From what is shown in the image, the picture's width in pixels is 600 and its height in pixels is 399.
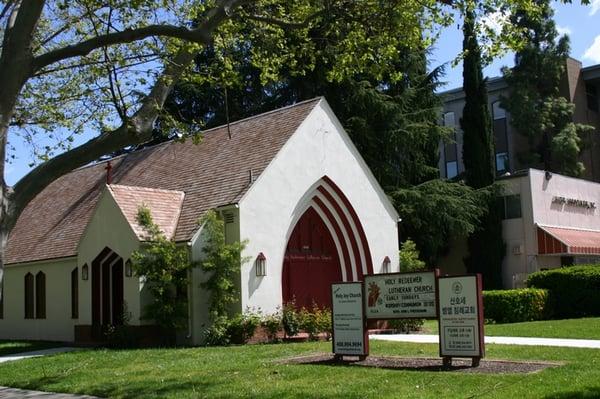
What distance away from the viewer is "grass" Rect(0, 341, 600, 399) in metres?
10.6

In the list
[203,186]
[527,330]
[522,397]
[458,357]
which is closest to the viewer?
[522,397]

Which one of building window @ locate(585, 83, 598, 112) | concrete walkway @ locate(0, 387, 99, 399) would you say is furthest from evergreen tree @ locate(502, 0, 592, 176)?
concrete walkway @ locate(0, 387, 99, 399)

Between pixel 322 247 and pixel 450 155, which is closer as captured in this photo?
pixel 322 247

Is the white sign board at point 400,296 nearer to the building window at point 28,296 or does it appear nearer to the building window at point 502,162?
the building window at point 28,296

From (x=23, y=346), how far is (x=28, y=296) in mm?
4635

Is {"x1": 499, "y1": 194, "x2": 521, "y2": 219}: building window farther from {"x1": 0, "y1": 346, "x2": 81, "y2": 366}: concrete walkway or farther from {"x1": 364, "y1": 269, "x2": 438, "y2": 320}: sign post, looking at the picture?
{"x1": 364, "y1": 269, "x2": 438, "y2": 320}: sign post

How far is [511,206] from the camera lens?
37.9 m

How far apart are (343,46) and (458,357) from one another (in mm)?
6891

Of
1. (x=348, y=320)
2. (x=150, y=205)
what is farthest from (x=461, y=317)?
(x=150, y=205)

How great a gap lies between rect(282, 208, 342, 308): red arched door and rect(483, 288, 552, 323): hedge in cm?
585

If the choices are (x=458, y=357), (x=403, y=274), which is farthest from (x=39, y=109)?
(x=458, y=357)

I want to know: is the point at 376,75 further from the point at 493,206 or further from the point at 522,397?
the point at 493,206

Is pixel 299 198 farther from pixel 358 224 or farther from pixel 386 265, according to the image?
pixel 386 265

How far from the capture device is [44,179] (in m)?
11.0
